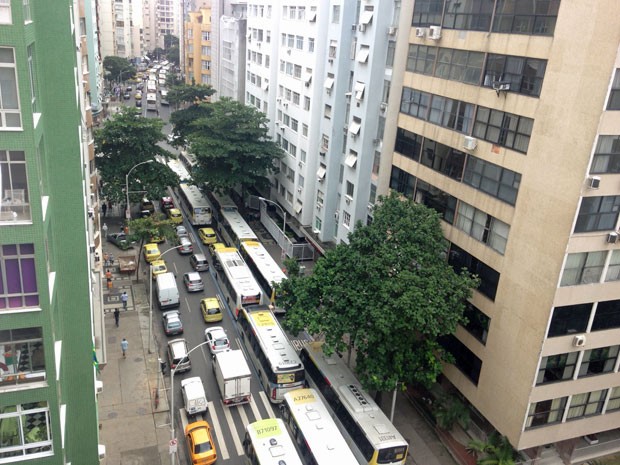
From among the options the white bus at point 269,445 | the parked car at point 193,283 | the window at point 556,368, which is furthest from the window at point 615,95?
the parked car at point 193,283

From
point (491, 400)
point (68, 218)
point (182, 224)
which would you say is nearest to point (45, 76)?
point (68, 218)

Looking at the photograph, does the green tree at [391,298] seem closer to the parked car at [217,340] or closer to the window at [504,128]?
the window at [504,128]

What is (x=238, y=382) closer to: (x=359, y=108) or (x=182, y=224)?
(x=359, y=108)

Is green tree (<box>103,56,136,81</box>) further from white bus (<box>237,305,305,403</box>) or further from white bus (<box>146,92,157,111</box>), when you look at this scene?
white bus (<box>237,305,305,403</box>)

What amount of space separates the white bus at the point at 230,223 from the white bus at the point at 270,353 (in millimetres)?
11790

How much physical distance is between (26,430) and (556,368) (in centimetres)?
2093

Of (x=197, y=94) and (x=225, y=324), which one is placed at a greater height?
(x=197, y=94)

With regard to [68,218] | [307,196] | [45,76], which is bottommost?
[307,196]

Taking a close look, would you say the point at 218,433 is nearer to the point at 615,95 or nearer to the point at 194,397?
the point at 194,397

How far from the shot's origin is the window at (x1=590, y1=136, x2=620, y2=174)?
2055cm

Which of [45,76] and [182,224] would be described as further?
[182,224]

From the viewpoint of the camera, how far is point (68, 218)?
17844 millimetres

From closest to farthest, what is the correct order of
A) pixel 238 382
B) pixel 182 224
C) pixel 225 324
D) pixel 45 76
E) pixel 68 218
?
pixel 45 76 < pixel 68 218 < pixel 238 382 < pixel 225 324 < pixel 182 224

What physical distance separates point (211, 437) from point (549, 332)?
1674cm
